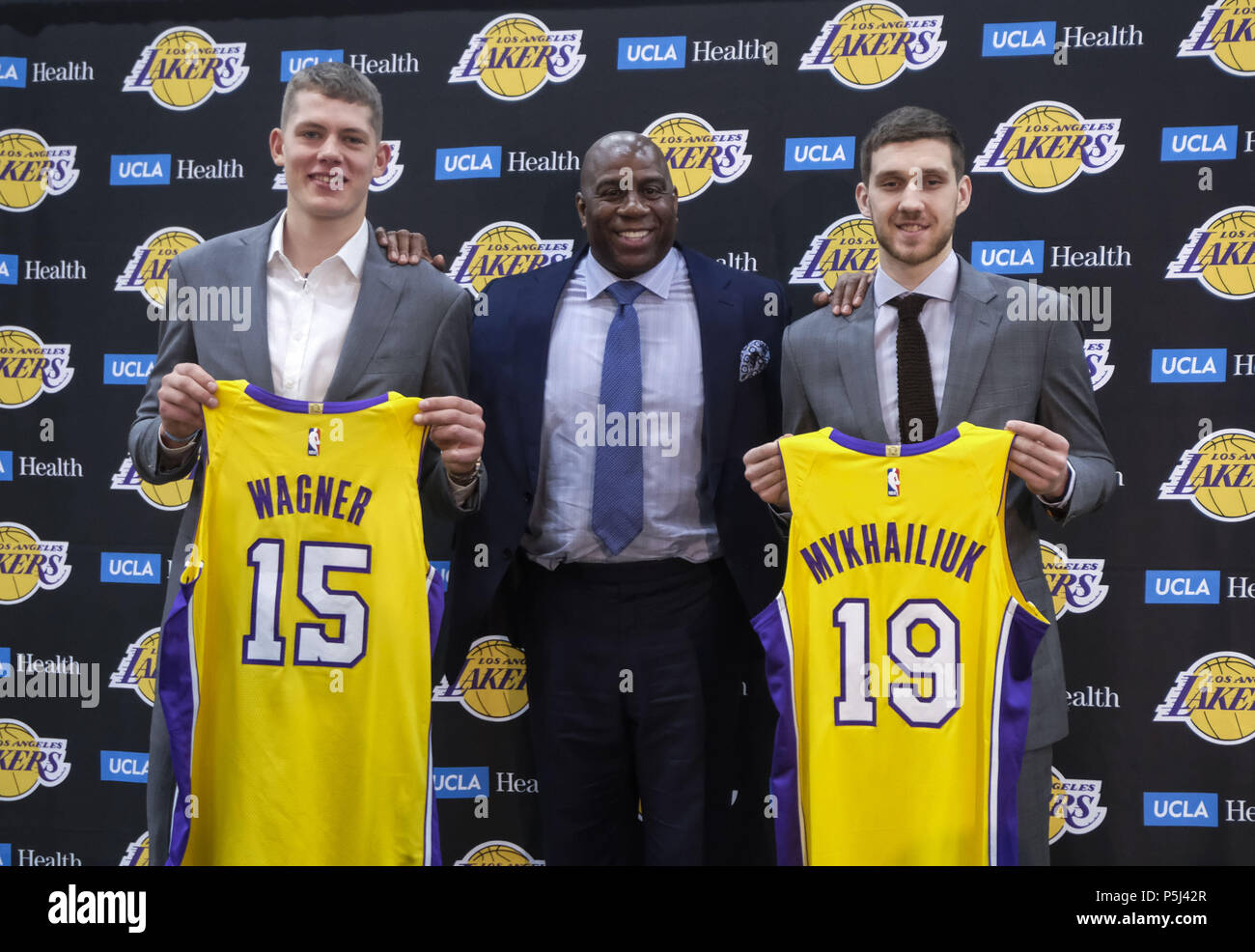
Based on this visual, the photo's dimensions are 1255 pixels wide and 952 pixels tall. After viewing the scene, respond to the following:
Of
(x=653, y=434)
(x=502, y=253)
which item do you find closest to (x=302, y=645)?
(x=653, y=434)

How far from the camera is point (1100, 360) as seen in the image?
9.71ft

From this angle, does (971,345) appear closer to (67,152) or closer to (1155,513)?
(1155,513)

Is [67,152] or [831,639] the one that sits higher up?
[67,152]

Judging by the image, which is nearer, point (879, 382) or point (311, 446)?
point (311, 446)

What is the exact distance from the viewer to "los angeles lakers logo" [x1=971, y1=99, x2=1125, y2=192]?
2934 millimetres

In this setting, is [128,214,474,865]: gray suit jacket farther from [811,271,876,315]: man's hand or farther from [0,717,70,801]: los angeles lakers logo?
[0,717,70,801]: los angeles lakers logo

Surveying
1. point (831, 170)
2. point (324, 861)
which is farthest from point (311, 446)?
point (831, 170)

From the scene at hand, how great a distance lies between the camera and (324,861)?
2195mm

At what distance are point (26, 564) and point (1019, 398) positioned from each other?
10.5 feet

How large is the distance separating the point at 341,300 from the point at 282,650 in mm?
900

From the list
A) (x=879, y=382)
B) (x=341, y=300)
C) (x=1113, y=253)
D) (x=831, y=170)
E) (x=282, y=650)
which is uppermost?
(x=831, y=170)

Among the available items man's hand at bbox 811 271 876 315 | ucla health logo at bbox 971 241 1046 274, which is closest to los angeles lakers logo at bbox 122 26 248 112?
man's hand at bbox 811 271 876 315

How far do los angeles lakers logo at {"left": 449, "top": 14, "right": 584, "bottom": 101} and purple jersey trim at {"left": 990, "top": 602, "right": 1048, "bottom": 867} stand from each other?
2164mm

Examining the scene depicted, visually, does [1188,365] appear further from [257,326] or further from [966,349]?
[257,326]
